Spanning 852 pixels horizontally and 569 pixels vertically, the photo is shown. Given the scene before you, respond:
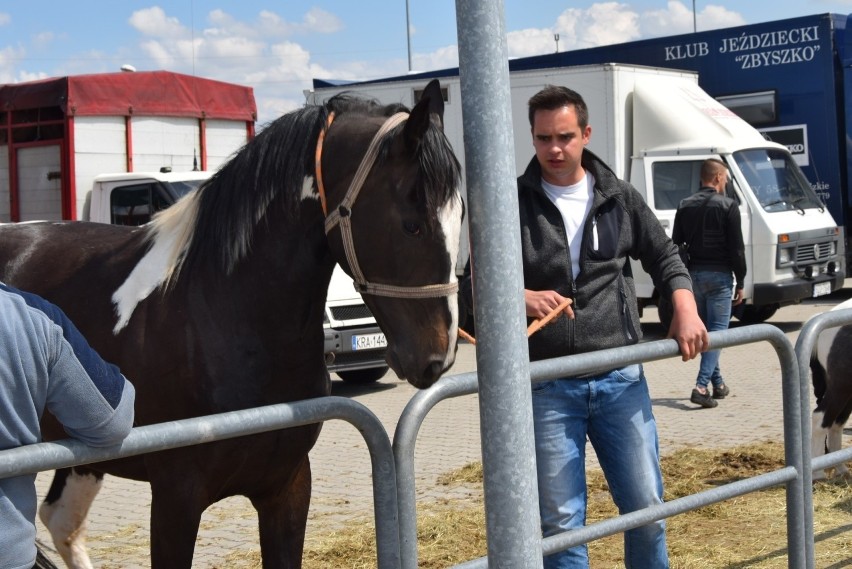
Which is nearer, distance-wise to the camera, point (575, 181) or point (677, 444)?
point (575, 181)

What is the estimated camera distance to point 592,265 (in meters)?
3.69

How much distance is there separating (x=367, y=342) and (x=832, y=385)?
4.58 meters

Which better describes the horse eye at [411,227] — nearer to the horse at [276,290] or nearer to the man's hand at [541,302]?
the horse at [276,290]

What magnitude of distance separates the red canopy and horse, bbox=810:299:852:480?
9524 millimetres

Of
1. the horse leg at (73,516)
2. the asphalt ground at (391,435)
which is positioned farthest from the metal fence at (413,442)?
the asphalt ground at (391,435)

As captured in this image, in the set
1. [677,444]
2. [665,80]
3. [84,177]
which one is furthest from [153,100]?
[677,444]

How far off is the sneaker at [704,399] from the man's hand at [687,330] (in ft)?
20.1

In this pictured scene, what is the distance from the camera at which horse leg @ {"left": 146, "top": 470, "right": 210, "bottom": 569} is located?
3273 mm

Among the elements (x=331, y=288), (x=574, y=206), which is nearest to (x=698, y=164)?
(x=331, y=288)

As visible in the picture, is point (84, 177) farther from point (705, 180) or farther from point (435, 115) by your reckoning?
point (435, 115)

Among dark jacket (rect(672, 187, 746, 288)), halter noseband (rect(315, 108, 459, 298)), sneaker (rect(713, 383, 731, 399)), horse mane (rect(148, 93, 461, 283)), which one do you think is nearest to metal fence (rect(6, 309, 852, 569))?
halter noseband (rect(315, 108, 459, 298))

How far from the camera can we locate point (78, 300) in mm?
3891

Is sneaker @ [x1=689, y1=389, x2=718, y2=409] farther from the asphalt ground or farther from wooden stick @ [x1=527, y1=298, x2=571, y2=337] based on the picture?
wooden stick @ [x1=527, y1=298, x2=571, y2=337]

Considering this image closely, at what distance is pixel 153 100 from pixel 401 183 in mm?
11626
